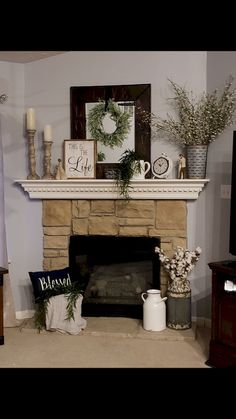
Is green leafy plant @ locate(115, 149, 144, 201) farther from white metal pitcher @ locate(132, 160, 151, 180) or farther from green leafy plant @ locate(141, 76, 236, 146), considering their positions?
green leafy plant @ locate(141, 76, 236, 146)

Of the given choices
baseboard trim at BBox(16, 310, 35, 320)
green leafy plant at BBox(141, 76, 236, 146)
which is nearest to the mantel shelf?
green leafy plant at BBox(141, 76, 236, 146)

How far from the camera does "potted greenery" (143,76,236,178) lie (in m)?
3.57

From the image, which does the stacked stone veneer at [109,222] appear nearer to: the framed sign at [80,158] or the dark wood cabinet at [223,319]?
the framed sign at [80,158]

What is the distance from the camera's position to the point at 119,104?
3928 millimetres

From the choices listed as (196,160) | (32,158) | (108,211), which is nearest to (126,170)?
(108,211)

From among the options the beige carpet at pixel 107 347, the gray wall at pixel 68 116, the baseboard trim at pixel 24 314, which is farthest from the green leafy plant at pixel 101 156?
the baseboard trim at pixel 24 314

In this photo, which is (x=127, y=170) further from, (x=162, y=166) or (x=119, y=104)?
(x=119, y=104)

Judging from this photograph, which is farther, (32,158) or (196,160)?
(32,158)

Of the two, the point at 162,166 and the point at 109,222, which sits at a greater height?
the point at 162,166

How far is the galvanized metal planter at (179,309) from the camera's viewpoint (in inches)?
144

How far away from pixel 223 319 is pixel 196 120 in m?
1.61

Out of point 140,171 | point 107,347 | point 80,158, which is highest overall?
point 80,158

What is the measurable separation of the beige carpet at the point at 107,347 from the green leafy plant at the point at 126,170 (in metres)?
1.14

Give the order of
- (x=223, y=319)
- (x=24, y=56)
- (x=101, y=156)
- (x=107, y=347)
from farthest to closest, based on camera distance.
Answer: (x=101, y=156), (x=24, y=56), (x=107, y=347), (x=223, y=319)
